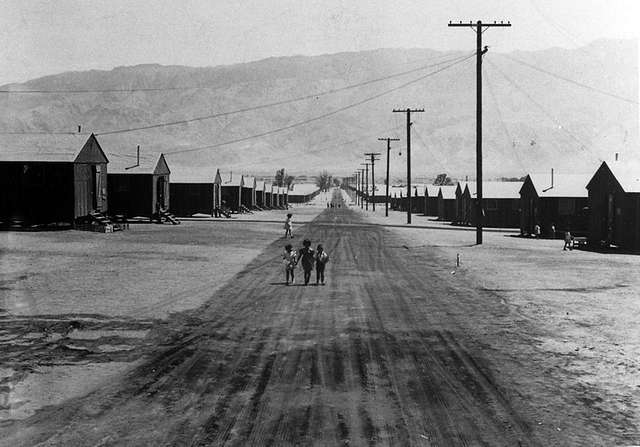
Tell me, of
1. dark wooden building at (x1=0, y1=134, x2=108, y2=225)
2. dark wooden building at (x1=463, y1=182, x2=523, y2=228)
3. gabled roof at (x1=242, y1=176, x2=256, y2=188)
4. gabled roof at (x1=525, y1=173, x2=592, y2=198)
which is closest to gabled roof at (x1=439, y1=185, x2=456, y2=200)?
dark wooden building at (x1=463, y1=182, x2=523, y2=228)

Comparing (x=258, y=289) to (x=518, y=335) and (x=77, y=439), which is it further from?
(x=77, y=439)

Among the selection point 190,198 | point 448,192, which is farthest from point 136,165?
point 448,192

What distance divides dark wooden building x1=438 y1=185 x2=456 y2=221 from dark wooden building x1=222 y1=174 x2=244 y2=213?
25.0 m

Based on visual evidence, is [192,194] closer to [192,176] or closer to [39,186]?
[192,176]

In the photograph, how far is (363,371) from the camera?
407 inches

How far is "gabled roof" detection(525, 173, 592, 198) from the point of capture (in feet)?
149

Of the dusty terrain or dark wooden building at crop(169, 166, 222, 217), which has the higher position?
dark wooden building at crop(169, 166, 222, 217)

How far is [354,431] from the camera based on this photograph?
776 centimetres

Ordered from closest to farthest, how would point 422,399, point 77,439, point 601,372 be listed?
1. point 77,439
2. point 422,399
3. point 601,372

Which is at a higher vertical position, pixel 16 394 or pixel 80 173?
pixel 80 173

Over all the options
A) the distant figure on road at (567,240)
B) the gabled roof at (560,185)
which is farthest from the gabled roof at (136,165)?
the distant figure on road at (567,240)

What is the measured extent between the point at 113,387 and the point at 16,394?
128cm

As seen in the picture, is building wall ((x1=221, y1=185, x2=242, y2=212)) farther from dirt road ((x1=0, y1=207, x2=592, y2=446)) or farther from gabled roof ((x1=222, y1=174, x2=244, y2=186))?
dirt road ((x1=0, y1=207, x2=592, y2=446))

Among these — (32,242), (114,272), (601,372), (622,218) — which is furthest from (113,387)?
(622,218)
